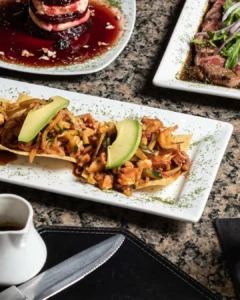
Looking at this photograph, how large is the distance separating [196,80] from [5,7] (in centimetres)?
117

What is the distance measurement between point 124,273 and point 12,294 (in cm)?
35

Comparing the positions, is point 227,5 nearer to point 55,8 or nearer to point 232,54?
point 232,54

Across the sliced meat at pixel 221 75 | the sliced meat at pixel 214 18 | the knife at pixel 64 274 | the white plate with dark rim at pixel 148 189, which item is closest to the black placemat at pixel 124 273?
the knife at pixel 64 274

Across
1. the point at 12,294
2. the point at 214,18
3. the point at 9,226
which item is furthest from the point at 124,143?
the point at 214,18

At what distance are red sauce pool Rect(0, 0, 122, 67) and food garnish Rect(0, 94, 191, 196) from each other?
639 mm

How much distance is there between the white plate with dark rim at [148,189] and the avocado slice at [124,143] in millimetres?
108

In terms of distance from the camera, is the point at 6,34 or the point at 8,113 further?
the point at 6,34

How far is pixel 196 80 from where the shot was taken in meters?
2.80

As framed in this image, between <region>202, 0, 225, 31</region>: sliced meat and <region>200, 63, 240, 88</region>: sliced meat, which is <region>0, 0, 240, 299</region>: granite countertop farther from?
<region>202, 0, 225, 31</region>: sliced meat

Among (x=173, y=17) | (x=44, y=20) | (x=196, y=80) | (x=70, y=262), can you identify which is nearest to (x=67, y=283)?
(x=70, y=262)

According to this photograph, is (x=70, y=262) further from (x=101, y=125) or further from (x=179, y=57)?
(x=179, y=57)

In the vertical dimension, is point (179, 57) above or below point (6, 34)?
above

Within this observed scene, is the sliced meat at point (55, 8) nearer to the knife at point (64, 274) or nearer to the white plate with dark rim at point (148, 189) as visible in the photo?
the white plate with dark rim at point (148, 189)

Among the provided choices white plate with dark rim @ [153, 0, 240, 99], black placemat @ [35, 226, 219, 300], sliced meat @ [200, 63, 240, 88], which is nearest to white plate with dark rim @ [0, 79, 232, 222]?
black placemat @ [35, 226, 219, 300]
